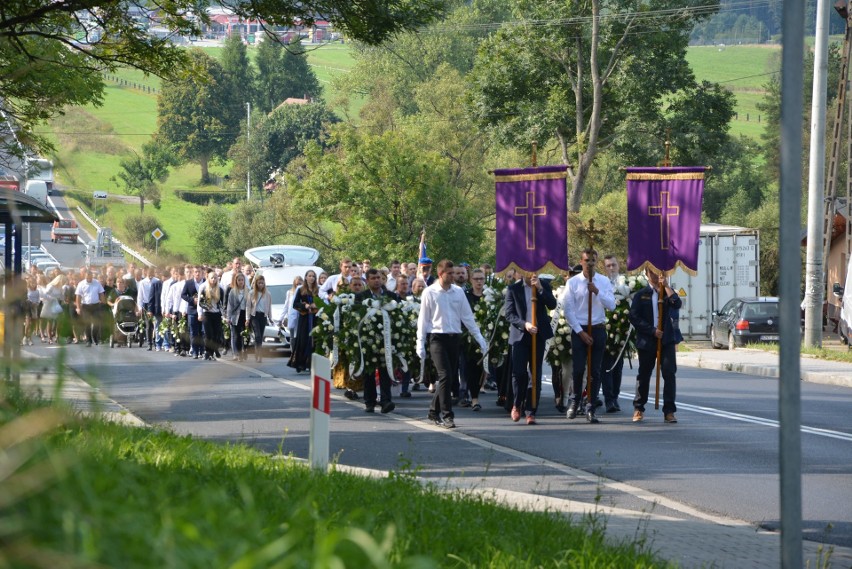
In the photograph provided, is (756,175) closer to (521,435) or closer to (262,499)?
(521,435)

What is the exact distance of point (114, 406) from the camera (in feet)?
9.75

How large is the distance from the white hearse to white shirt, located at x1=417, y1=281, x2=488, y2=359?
14904 mm

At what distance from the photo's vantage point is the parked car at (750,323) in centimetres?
3403

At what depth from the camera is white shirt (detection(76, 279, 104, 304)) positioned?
120 inches

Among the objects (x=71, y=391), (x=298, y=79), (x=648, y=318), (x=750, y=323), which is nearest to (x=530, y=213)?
(x=648, y=318)

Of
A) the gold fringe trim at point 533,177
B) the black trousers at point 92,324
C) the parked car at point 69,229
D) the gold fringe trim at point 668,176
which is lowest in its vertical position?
the black trousers at point 92,324

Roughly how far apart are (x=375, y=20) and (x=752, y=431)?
6.68m

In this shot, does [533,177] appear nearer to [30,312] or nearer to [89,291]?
[89,291]

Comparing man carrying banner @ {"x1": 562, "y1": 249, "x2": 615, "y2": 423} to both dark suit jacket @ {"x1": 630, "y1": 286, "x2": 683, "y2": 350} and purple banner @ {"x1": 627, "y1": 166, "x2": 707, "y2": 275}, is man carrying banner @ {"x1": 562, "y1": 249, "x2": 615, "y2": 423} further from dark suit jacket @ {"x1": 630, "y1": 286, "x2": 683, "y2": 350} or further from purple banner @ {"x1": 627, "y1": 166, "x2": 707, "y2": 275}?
purple banner @ {"x1": 627, "y1": 166, "x2": 707, "y2": 275}

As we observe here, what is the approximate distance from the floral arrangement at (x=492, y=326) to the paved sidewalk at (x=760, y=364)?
17.8 feet

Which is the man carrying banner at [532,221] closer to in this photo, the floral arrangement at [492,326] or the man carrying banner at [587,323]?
the man carrying banner at [587,323]

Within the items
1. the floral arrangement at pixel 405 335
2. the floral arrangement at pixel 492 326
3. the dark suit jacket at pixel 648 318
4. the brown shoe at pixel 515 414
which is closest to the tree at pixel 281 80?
the floral arrangement at pixel 405 335

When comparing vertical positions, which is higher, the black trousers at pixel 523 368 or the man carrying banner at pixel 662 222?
the man carrying banner at pixel 662 222

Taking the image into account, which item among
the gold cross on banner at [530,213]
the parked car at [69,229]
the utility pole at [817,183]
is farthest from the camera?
the utility pole at [817,183]
